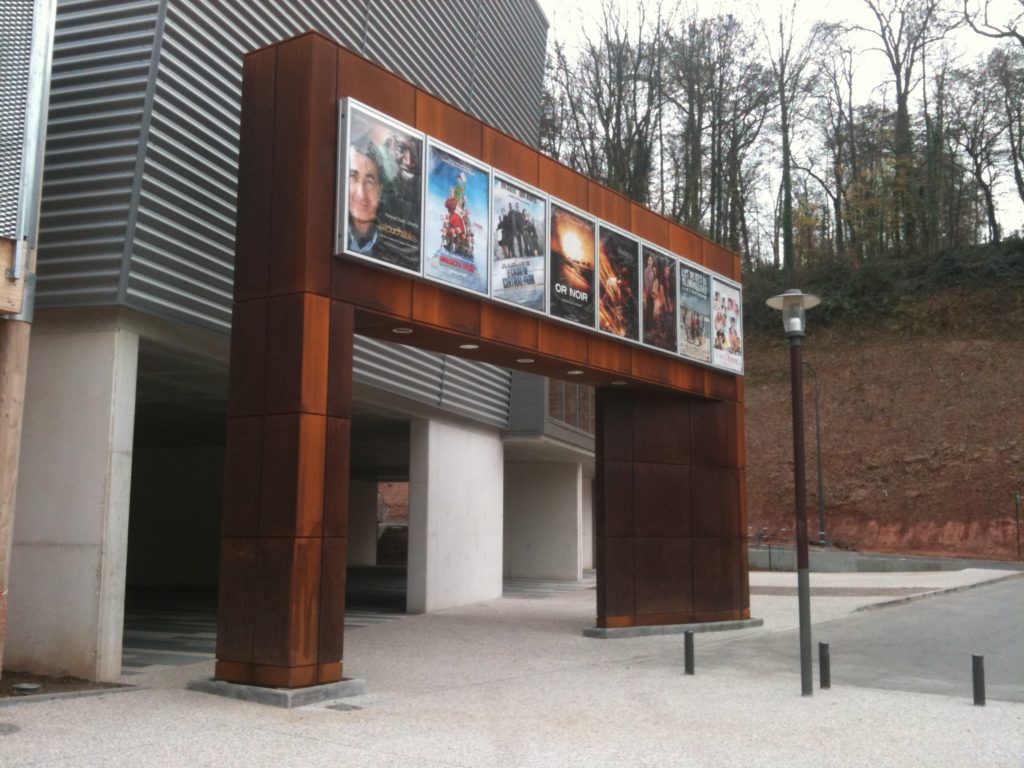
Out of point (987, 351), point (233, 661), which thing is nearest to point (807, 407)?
point (987, 351)

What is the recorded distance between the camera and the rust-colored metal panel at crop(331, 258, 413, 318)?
10.3m

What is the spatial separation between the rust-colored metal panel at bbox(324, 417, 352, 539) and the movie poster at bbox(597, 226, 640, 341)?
5.07 m

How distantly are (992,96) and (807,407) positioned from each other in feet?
56.0

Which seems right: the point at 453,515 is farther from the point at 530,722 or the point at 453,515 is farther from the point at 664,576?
the point at 530,722

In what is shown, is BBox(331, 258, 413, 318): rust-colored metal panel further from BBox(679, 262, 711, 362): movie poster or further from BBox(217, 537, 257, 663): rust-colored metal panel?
BBox(679, 262, 711, 362): movie poster

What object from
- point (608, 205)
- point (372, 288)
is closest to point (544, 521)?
point (608, 205)

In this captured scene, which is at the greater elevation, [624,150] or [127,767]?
[624,150]

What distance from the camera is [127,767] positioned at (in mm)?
6816

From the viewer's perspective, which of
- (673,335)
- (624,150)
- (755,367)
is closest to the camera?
(673,335)

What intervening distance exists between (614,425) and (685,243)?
3272 mm

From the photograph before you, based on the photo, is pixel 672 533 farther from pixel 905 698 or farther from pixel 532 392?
pixel 532 392

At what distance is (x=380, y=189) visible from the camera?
10.7 m

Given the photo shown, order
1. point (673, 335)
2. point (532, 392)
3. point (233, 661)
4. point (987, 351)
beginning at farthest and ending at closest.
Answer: point (987, 351) < point (532, 392) < point (673, 335) < point (233, 661)

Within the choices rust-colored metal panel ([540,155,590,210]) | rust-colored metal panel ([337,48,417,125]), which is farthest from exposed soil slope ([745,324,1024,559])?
rust-colored metal panel ([337,48,417,125])
